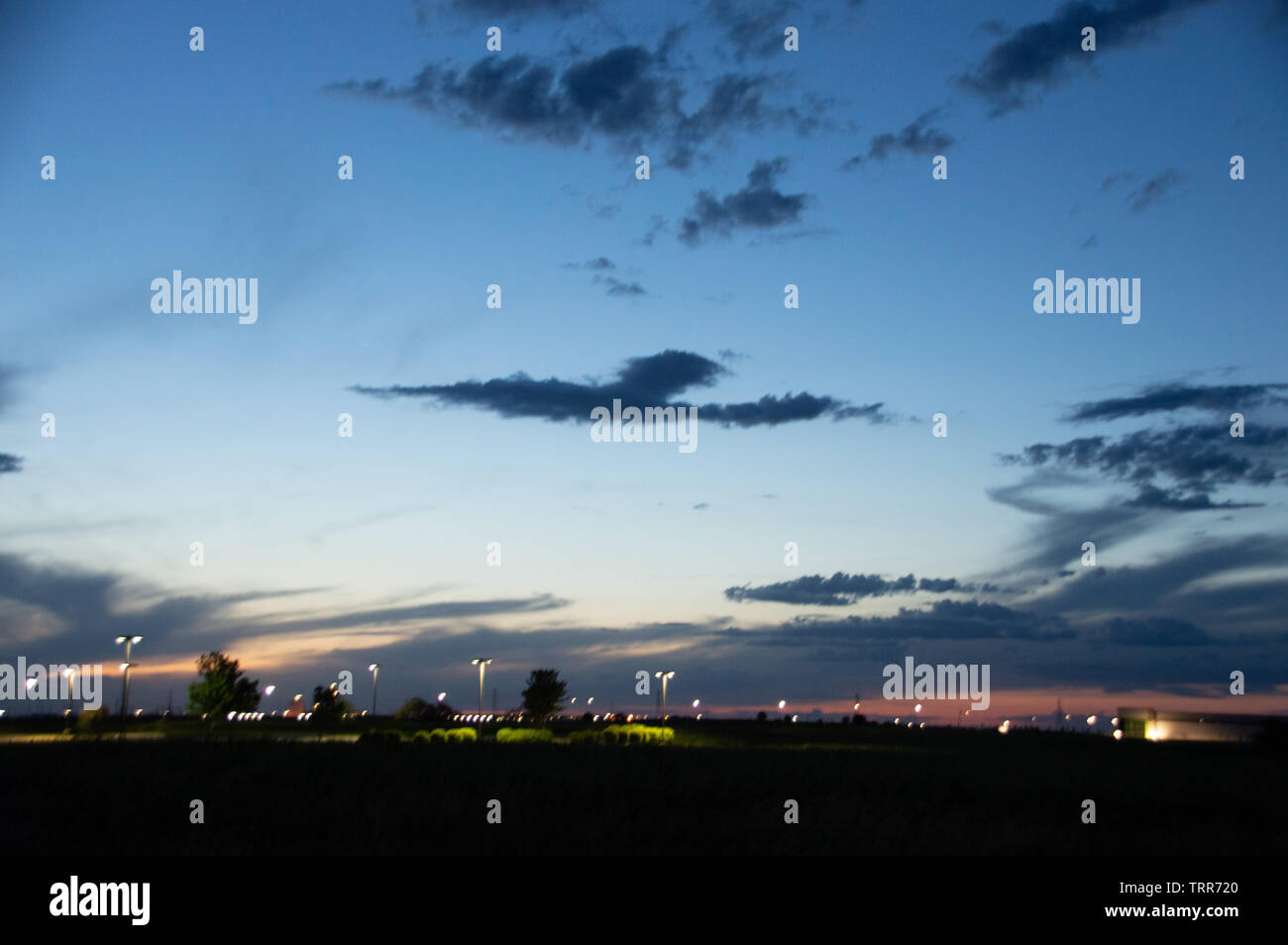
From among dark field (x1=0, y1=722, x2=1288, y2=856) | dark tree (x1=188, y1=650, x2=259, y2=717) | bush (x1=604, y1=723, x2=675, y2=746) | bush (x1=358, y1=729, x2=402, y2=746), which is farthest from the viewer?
dark tree (x1=188, y1=650, x2=259, y2=717)

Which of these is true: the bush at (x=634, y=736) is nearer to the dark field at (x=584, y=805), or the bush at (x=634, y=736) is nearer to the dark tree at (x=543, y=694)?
the dark field at (x=584, y=805)

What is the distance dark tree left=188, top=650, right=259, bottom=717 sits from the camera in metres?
125

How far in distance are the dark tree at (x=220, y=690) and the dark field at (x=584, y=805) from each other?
290 feet

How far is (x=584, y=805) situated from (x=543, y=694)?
Answer: 11044cm

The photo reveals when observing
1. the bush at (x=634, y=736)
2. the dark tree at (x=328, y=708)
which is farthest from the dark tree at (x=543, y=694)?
the bush at (x=634, y=736)

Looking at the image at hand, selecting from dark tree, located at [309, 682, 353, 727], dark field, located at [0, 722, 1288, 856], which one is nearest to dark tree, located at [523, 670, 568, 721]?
dark tree, located at [309, 682, 353, 727]

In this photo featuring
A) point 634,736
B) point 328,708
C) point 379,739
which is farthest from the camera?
point 328,708

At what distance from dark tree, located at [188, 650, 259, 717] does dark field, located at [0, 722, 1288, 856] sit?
88.3m

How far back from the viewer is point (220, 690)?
126 metres

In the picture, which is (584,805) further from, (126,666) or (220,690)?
(220,690)

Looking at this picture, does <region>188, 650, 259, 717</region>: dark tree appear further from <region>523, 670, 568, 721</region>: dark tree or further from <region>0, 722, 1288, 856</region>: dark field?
<region>0, 722, 1288, 856</region>: dark field

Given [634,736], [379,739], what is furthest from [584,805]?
[634,736]
